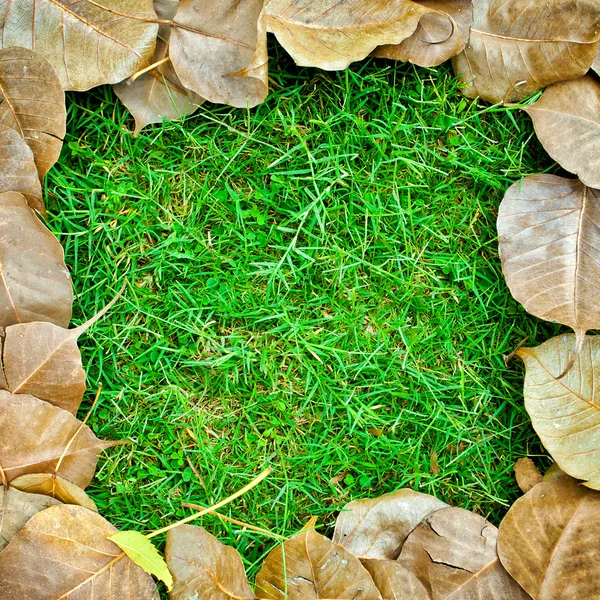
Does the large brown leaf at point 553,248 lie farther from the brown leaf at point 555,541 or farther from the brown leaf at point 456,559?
the brown leaf at point 456,559

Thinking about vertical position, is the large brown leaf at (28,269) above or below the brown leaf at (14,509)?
above

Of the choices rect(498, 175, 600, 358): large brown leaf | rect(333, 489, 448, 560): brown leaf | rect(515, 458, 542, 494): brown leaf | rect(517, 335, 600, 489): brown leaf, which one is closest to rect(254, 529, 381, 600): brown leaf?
rect(333, 489, 448, 560): brown leaf

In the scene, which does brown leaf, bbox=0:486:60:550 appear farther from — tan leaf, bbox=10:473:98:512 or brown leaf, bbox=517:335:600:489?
brown leaf, bbox=517:335:600:489

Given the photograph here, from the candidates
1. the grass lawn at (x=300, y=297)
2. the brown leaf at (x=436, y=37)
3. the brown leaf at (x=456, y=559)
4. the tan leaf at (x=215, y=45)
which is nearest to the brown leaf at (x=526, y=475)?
the grass lawn at (x=300, y=297)

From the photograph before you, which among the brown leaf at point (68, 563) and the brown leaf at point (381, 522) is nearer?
the brown leaf at point (68, 563)

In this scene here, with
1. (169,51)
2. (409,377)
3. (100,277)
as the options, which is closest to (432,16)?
(169,51)

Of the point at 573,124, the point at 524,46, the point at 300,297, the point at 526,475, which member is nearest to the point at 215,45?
the point at 300,297
